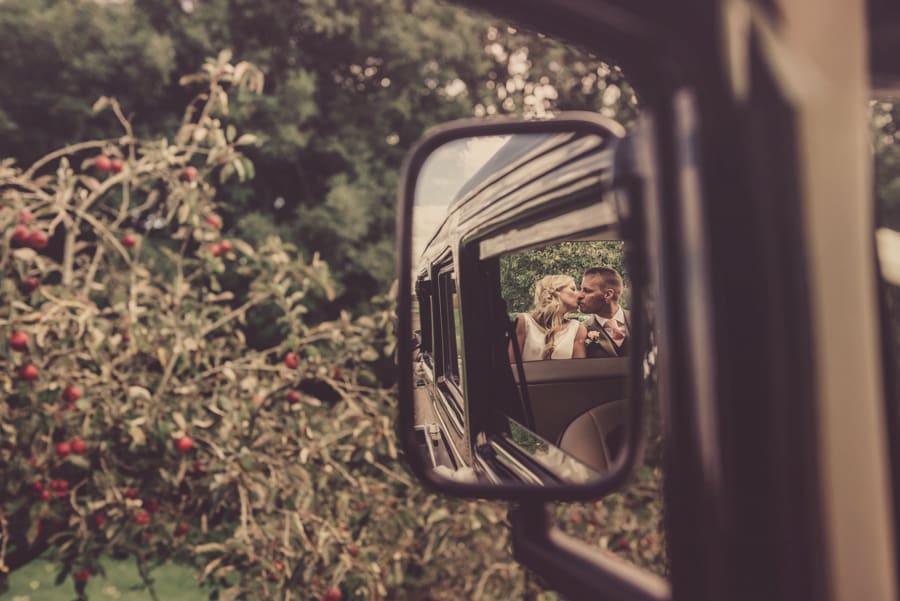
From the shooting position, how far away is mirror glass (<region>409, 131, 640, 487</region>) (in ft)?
4.43

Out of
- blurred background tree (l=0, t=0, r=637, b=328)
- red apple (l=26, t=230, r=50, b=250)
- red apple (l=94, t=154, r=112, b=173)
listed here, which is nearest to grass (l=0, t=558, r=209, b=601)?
red apple (l=26, t=230, r=50, b=250)

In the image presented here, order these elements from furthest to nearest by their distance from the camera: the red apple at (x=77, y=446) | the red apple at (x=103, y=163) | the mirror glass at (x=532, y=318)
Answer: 1. the red apple at (x=103, y=163)
2. the red apple at (x=77, y=446)
3. the mirror glass at (x=532, y=318)

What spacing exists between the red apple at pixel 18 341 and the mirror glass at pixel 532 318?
2.15 m

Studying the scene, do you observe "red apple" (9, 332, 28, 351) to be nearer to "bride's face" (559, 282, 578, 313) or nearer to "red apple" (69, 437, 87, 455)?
"red apple" (69, 437, 87, 455)

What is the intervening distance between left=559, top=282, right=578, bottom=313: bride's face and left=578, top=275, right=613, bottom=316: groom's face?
12 mm

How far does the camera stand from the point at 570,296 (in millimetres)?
1526

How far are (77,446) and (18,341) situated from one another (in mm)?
559

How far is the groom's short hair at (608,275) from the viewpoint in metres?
1.48

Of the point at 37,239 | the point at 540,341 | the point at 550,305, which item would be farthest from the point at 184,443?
the point at 550,305

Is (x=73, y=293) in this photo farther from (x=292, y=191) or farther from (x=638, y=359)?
(x=292, y=191)

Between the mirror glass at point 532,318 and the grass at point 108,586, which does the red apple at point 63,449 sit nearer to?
the grass at point 108,586

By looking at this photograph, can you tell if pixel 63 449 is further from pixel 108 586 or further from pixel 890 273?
pixel 890 273

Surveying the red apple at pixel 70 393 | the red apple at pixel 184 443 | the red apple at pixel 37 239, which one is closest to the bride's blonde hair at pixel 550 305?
the red apple at pixel 184 443

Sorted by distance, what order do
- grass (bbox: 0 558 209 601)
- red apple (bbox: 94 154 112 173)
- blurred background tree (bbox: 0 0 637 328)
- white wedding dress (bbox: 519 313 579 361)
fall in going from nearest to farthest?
1. white wedding dress (bbox: 519 313 579 361)
2. red apple (bbox: 94 154 112 173)
3. grass (bbox: 0 558 209 601)
4. blurred background tree (bbox: 0 0 637 328)
